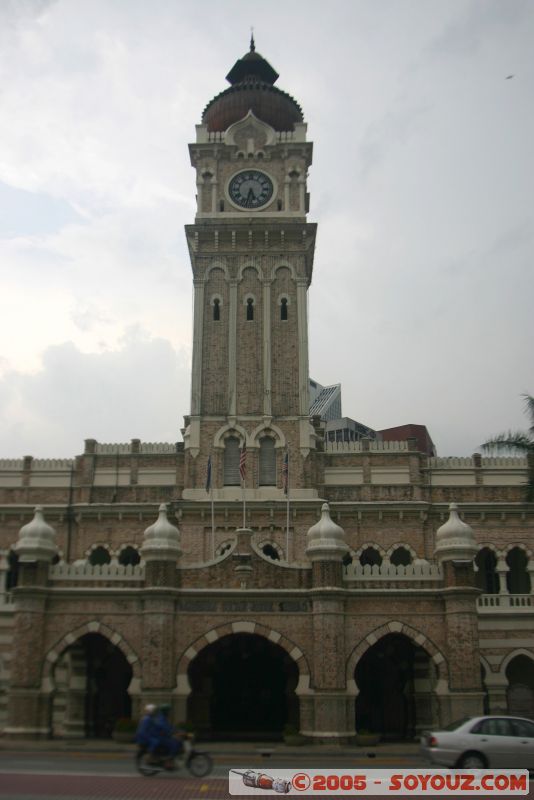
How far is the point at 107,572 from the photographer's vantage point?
96.4ft

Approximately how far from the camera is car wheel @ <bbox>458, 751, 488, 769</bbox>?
19.2 m

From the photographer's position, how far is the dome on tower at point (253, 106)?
47.6 m

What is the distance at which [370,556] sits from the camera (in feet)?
127

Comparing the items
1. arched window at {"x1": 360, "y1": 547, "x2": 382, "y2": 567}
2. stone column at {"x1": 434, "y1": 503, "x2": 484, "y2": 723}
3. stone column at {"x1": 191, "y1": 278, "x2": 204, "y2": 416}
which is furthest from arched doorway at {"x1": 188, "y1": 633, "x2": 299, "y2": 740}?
stone column at {"x1": 191, "y1": 278, "x2": 204, "y2": 416}

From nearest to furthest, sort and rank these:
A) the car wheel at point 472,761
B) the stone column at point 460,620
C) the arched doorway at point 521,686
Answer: the car wheel at point 472,761, the stone column at point 460,620, the arched doorway at point 521,686

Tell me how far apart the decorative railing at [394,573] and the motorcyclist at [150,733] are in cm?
1271

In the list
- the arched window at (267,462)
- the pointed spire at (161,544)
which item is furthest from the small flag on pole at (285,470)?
the pointed spire at (161,544)

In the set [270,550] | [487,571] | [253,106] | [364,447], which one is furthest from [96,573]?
[253,106]

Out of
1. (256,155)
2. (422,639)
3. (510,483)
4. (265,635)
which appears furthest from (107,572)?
(256,155)

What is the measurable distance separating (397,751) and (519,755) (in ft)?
24.5

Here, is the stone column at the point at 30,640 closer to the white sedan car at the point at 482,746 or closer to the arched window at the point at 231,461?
the arched window at the point at 231,461

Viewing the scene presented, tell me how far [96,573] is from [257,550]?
5654 millimetres

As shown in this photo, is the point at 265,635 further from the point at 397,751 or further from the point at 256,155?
the point at 256,155

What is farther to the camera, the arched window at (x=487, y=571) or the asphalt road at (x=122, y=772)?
the arched window at (x=487, y=571)
